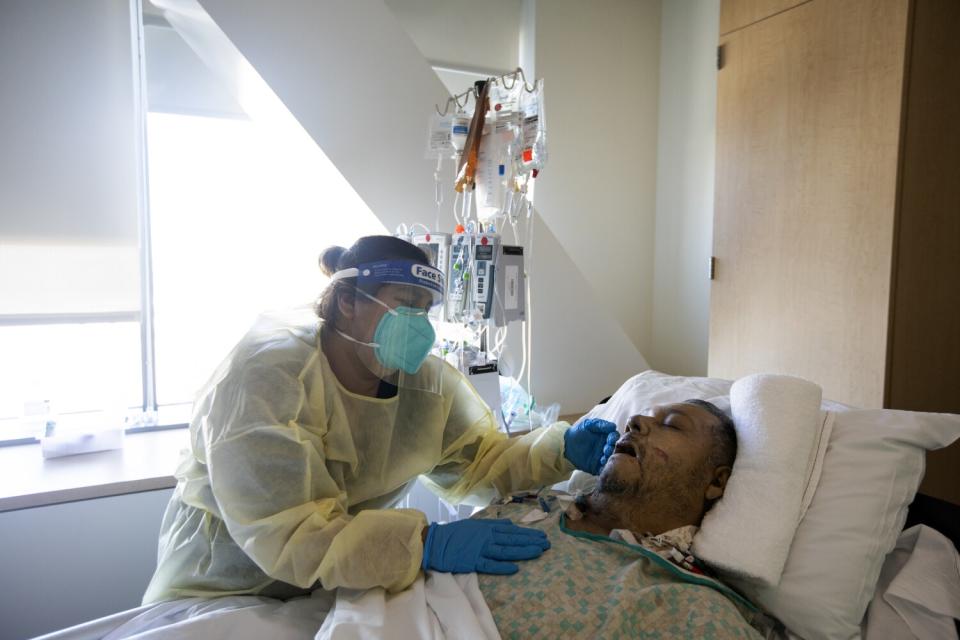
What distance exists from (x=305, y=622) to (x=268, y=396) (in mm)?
424

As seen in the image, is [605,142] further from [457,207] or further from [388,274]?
[388,274]

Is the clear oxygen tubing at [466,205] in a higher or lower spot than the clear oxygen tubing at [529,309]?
higher

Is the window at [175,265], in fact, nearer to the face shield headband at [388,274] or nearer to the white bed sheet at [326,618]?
the face shield headband at [388,274]

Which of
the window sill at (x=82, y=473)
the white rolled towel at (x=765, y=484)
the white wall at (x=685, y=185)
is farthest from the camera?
the white wall at (x=685, y=185)

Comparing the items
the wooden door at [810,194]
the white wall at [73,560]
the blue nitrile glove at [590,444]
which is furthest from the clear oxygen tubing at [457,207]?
the white wall at [73,560]

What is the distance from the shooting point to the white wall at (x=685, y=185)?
3.17 meters

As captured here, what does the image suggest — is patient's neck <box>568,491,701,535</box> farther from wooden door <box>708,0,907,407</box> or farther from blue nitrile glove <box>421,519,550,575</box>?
wooden door <box>708,0,907,407</box>

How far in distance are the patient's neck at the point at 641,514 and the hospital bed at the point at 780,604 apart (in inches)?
8.0

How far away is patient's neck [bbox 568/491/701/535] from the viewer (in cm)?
124

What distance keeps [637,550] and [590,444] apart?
0.31 m

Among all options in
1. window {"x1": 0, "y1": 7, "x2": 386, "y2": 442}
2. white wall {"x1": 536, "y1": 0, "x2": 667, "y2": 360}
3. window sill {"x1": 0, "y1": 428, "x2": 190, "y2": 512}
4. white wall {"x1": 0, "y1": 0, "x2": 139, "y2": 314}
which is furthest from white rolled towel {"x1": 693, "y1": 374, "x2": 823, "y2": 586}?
white wall {"x1": 0, "y1": 0, "x2": 139, "y2": 314}

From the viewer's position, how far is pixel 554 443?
1504mm

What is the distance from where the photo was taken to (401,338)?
133 centimetres

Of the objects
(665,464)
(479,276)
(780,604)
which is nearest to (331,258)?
(479,276)
